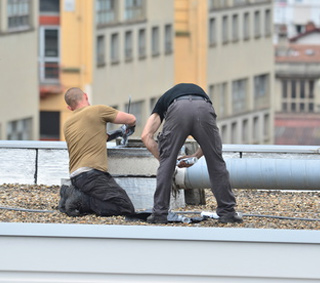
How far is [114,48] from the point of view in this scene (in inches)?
2881

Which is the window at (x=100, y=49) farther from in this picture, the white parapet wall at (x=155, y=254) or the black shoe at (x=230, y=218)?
the white parapet wall at (x=155, y=254)

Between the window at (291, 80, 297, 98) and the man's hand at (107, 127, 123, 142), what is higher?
the man's hand at (107, 127, 123, 142)

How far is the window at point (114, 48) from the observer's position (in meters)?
72.8

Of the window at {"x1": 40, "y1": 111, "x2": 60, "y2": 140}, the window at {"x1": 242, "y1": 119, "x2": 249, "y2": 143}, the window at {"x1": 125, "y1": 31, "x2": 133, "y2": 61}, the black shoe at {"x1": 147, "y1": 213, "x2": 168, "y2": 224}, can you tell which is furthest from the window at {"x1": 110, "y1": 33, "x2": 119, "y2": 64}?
the black shoe at {"x1": 147, "y1": 213, "x2": 168, "y2": 224}

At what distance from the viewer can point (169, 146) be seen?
42.6ft

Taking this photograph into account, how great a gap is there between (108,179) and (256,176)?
4.09 ft

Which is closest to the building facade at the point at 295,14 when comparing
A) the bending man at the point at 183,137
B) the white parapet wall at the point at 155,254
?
the bending man at the point at 183,137

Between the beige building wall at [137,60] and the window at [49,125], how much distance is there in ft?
5.91

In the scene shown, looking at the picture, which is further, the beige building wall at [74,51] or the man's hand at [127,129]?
the beige building wall at [74,51]

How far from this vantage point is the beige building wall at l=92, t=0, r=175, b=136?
234ft

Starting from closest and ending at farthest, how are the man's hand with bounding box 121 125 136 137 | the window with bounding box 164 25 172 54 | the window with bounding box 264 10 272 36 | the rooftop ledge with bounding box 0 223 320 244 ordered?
the rooftop ledge with bounding box 0 223 320 244 → the man's hand with bounding box 121 125 136 137 → the window with bounding box 164 25 172 54 → the window with bounding box 264 10 272 36

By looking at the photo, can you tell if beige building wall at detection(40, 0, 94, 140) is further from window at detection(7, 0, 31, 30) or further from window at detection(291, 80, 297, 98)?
window at detection(291, 80, 297, 98)

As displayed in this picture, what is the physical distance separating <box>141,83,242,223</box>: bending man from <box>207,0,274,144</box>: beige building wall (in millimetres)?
69037

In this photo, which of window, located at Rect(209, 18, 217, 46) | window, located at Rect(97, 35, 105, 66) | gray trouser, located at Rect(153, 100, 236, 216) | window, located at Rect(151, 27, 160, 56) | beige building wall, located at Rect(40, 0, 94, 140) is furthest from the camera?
window, located at Rect(209, 18, 217, 46)
